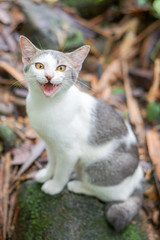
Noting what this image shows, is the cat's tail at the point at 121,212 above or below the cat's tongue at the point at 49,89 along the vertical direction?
below

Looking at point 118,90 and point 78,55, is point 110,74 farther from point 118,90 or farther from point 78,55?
point 78,55

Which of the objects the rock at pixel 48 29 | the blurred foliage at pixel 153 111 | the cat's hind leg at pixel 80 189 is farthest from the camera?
the rock at pixel 48 29

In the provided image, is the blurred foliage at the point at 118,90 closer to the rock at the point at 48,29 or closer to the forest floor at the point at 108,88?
the forest floor at the point at 108,88

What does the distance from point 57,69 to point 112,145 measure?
2.61 feet

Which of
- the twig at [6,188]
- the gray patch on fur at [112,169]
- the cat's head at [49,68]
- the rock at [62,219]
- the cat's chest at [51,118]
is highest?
the cat's head at [49,68]

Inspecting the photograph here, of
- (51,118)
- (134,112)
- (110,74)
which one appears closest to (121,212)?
(51,118)

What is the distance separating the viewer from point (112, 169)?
6.69 ft

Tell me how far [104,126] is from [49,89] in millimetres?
632

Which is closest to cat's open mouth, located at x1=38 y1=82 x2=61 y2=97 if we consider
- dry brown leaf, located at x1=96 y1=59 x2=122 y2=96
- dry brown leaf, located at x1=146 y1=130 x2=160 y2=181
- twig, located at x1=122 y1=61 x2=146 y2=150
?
dry brown leaf, located at x1=146 y1=130 x2=160 y2=181

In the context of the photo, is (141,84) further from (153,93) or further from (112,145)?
(112,145)

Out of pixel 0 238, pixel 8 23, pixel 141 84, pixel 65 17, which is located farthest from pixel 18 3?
pixel 0 238

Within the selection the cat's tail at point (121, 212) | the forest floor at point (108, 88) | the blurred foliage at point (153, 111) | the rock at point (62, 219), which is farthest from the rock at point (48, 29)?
the cat's tail at point (121, 212)

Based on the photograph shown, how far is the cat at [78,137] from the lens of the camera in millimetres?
1648

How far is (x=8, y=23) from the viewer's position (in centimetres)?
331
